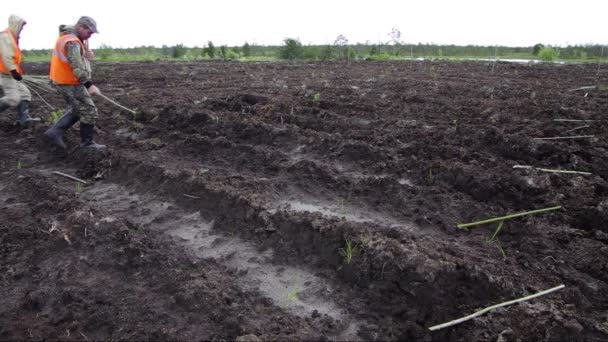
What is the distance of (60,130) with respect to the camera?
6078mm

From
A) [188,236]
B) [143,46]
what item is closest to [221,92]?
[188,236]

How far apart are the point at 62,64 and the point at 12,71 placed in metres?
1.78

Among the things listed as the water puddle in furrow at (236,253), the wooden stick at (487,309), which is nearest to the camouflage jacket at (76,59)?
the water puddle in furrow at (236,253)

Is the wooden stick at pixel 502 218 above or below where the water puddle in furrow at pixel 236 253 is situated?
above

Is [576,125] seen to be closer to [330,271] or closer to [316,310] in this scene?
[330,271]

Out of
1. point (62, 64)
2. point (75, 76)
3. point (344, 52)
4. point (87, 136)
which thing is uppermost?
point (344, 52)

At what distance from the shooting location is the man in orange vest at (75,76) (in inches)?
217

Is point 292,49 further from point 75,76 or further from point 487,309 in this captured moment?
point 487,309

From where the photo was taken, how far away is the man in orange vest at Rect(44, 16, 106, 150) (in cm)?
552

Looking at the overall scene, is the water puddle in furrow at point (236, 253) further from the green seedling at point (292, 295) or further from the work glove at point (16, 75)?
the work glove at point (16, 75)

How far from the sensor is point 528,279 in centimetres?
305

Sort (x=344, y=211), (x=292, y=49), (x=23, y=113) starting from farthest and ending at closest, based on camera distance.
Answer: (x=292, y=49) → (x=23, y=113) → (x=344, y=211)

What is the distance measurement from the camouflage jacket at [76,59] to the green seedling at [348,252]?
436 centimetres

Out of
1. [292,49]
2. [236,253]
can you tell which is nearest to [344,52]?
[292,49]
